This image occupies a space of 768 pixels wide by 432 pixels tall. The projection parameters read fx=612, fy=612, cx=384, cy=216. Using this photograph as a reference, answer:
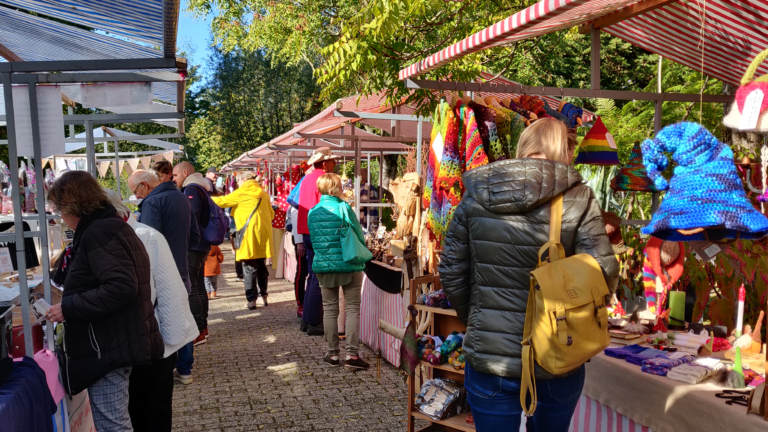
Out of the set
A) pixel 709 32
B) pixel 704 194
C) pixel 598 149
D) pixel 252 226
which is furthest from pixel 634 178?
pixel 252 226

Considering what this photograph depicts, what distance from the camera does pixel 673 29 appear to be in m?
3.31

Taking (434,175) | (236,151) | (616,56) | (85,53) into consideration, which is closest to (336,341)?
(434,175)

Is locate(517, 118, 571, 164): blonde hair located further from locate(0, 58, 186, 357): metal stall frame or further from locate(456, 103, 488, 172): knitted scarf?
locate(0, 58, 186, 357): metal stall frame

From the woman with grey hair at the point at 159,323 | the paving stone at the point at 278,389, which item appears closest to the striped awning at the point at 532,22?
the woman with grey hair at the point at 159,323

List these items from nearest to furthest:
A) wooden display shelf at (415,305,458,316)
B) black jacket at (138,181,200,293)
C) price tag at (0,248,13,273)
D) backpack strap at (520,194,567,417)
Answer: backpack strap at (520,194,567,417) < price tag at (0,248,13,273) < wooden display shelf at (415,305,458,316) < black jacket at (138,181,200,293)

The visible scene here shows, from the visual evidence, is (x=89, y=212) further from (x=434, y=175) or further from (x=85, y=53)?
(x=434, y=175)

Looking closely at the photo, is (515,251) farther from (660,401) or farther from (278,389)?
(278,389)

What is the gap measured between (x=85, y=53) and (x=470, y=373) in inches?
124

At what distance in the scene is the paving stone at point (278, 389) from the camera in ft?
14.4

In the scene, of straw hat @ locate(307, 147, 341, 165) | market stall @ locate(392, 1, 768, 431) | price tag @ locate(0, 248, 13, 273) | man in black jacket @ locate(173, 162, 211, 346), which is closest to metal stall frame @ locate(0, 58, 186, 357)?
price tag @ locate(0, 248, 13, 273)

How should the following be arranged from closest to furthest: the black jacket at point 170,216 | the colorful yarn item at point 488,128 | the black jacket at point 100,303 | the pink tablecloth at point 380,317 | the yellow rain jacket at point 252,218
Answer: the black jacket at point 100,303, the colorful yarn item at point 488,128, the black jacket at point 170,216, the pink tablecloth at point 380,317, the yellow rain jacket at point 252,218

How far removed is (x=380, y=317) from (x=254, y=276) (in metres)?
2.84

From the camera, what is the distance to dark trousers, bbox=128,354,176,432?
3229 millimetres

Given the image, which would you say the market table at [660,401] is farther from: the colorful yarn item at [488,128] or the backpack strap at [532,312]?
the colorful yarn item at [488,128]
